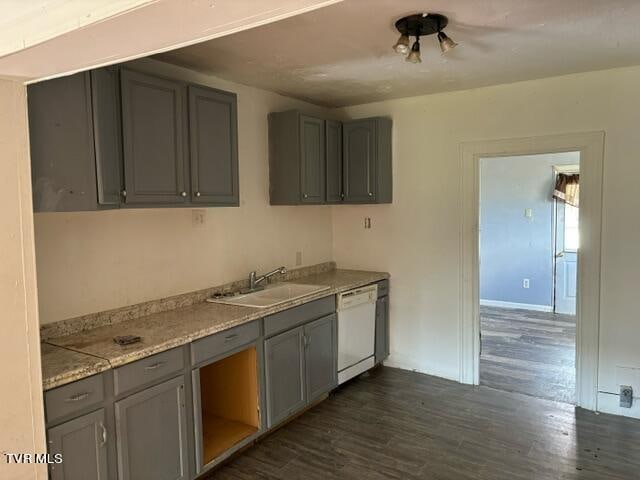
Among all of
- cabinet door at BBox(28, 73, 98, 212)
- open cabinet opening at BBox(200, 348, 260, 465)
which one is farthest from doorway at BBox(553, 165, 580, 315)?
cabinet door at BBox(28, 73, 98, 212)

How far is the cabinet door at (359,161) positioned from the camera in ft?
13.6

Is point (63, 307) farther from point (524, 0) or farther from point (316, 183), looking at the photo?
point (524, 0)

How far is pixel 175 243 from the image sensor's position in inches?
120

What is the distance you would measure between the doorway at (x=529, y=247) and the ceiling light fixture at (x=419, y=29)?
380cm

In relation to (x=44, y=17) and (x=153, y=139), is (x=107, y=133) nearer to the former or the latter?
(x=153, y=139)

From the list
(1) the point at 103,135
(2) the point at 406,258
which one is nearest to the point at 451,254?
(2) the point at 406,258

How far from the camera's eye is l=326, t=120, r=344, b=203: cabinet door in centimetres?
409

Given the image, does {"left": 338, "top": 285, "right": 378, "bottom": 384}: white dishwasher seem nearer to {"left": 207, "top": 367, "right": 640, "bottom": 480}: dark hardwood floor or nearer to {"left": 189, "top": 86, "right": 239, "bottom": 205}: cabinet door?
{"left": 207, "top": 367, "right": 640, "bottom": 480}: dark hardwood floor

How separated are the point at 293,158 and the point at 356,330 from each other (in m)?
1.51

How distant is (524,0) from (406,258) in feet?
8.25

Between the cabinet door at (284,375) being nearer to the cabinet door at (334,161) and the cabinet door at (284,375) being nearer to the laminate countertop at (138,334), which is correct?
the laminate countertop at (138,334)

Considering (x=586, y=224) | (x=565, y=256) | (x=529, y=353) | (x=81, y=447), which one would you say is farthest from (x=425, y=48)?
(x=565, y=256)

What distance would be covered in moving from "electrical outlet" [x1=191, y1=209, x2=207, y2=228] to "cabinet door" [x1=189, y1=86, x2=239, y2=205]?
1.09ft

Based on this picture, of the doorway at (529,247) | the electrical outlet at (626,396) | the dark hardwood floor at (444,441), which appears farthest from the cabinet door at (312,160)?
the doorway at (529,247)
